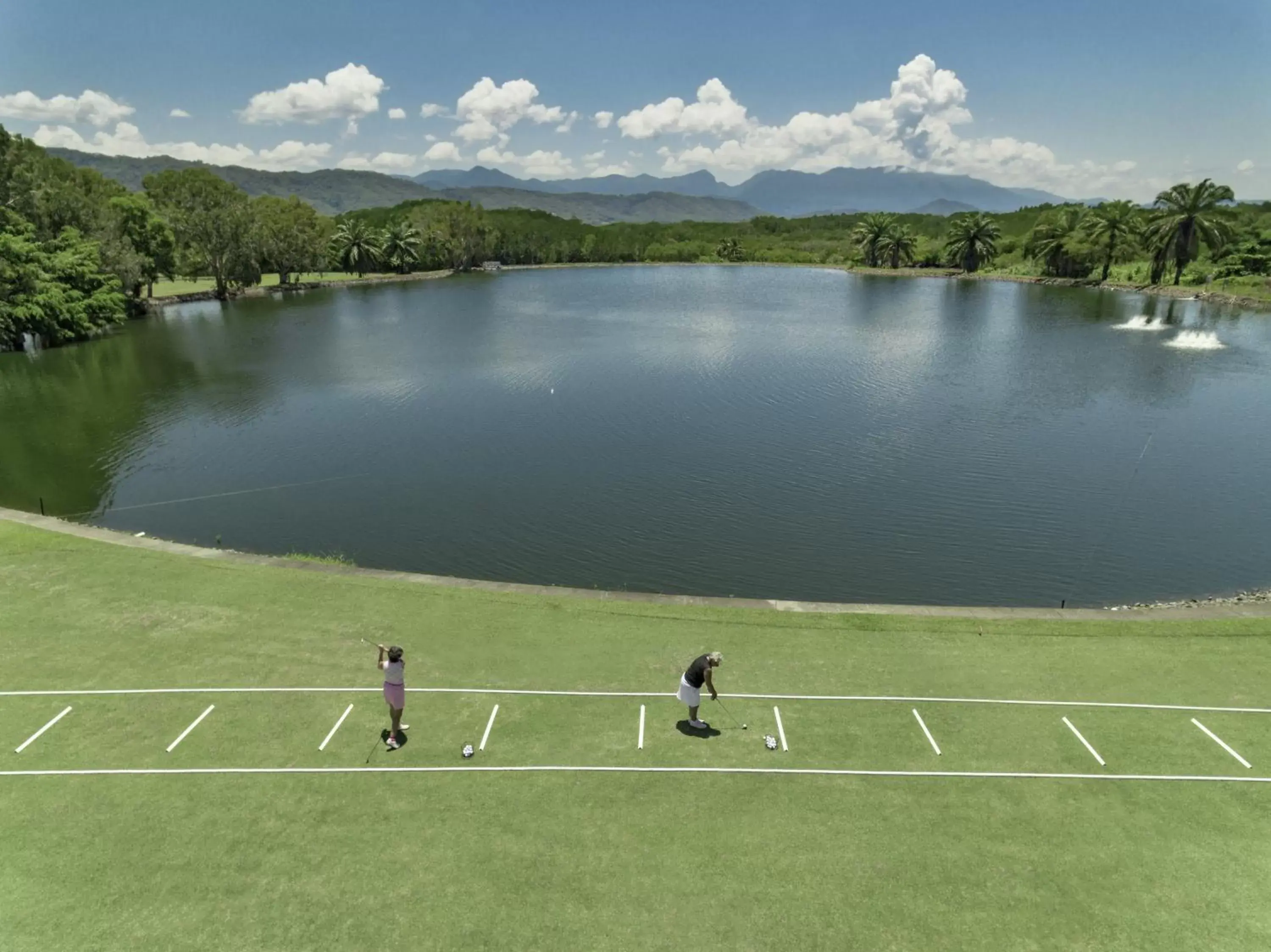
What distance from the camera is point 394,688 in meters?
11.8

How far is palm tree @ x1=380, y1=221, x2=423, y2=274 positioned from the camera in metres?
140

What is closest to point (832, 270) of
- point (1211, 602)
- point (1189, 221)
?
point (1189, 221)

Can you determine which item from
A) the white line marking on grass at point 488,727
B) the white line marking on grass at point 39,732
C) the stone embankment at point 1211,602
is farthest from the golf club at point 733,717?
the white line marking on grass at point 39,732

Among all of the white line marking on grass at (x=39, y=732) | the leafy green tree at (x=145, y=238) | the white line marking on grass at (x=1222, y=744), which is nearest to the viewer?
the white line marking on grass at (x=1222, y=744)

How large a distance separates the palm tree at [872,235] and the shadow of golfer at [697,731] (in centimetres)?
16167

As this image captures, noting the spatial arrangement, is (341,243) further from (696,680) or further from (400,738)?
(696,680)

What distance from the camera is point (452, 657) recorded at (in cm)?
1495

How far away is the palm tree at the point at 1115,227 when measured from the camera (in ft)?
346

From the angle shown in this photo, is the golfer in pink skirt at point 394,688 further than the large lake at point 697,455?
No

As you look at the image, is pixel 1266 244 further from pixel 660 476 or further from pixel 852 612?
pixel 852 612

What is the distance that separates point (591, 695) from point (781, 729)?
3639mm

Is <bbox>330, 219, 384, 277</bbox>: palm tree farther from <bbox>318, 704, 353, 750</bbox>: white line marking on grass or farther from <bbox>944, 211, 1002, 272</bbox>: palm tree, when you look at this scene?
<bbox>318, 704, 353, 750</bbox>: white line marking on grass

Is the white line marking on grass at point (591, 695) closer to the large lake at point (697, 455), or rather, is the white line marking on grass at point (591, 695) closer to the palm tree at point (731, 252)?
the large lake at point (697, 455)

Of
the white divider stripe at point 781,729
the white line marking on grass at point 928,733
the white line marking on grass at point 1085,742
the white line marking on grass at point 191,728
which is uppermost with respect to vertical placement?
the white line marking on grass at point 1085,742
